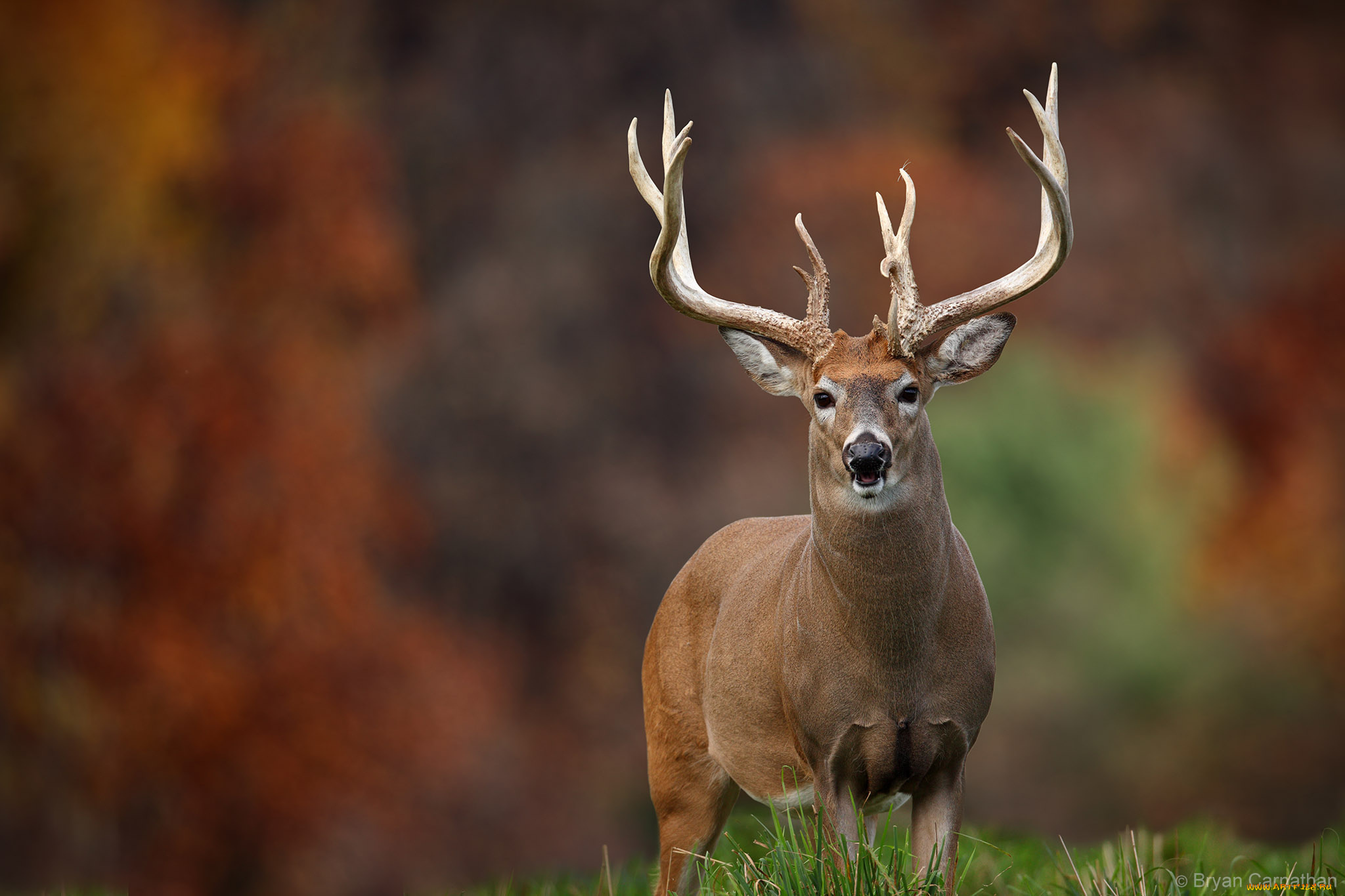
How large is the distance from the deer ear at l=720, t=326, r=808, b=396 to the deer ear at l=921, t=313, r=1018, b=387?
0.46 metres

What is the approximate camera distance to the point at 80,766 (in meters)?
17.6

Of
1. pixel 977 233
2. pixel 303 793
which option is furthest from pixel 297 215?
pixel 977 233

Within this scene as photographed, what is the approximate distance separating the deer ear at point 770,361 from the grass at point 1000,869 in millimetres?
1449

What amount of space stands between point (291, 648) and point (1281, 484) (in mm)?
16899

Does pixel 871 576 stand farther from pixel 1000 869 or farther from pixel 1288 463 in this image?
pixel 1288 463

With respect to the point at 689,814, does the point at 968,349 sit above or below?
above

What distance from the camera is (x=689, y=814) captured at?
5.87 m

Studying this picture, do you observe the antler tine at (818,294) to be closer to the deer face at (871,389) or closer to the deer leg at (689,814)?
the deer face at (871,389)

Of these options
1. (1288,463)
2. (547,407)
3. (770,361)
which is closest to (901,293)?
(770,361)

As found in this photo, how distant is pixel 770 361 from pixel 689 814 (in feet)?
5.87

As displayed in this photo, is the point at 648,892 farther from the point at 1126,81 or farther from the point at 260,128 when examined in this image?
the point at 1126,81

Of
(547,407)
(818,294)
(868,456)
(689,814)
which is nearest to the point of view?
(868,456)

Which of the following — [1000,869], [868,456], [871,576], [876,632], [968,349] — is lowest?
[1000,869]

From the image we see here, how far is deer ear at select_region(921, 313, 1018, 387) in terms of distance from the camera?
506cm
